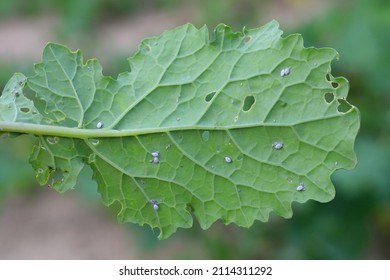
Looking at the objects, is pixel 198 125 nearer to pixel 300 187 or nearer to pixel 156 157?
pixel 156 157

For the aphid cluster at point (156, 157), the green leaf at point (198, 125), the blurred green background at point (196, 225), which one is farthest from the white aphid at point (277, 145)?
the blurred green background at point (196, 225)

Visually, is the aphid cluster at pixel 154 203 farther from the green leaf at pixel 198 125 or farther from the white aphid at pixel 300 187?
the white aphid at pixel 300 187

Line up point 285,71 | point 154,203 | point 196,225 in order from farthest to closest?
1. point 196,225
2. point 154,203
3. point 285,71

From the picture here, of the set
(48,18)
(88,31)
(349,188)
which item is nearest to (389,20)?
(349,188)

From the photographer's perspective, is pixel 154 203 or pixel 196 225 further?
pixel 196 225

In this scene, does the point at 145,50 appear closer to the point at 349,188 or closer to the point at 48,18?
the point at 349,188

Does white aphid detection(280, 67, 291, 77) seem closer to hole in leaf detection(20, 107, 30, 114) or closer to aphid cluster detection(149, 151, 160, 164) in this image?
aphid cluster detection(149, 151, 160, 164)

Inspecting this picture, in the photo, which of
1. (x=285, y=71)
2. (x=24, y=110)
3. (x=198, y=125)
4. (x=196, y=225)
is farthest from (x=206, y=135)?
(x=196, y=225)
